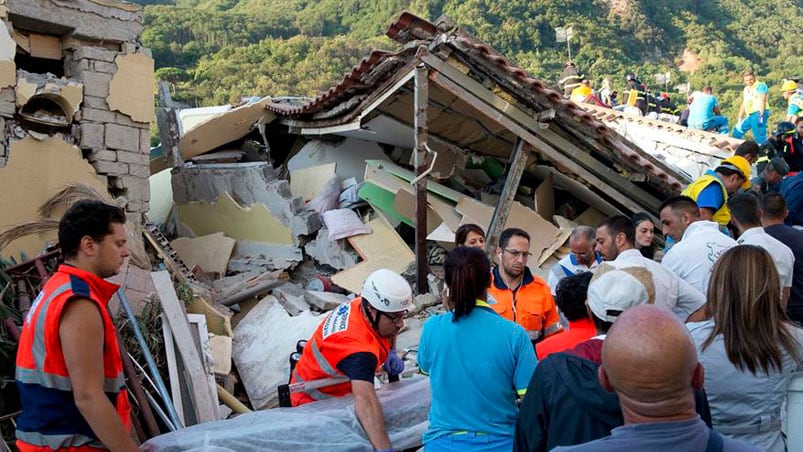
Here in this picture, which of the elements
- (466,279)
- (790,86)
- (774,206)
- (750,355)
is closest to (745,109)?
(790,86)

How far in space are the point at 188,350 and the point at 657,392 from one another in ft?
14.0

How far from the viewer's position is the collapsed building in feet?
19.0

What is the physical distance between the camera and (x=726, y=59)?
38.9 metres

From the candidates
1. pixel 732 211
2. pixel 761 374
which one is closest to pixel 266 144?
pixel 732 211

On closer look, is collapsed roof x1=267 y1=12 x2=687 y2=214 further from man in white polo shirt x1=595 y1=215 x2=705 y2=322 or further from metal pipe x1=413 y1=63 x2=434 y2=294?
man in white polo shirt x1=595 y1=215 x2=705 y2=322

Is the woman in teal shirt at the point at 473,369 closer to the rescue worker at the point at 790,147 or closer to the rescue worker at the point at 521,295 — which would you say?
the rescue worker at the point at 521,295

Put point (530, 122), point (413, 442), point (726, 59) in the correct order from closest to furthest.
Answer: point (413, 442) < point (530, 122) < point (726, 59)

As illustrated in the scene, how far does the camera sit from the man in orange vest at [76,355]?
241cm

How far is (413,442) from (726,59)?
41743 mm

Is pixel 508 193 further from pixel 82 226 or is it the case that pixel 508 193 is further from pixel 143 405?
pixel 82 226

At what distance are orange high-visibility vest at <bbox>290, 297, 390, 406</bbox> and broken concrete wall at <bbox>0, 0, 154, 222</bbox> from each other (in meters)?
3.79

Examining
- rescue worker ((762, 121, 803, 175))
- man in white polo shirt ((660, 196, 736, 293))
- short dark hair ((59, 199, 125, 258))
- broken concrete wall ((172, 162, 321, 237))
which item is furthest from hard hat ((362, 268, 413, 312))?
rescue worker ((762, 121, 803, 175))

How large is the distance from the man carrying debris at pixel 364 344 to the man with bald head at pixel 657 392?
1733 mm

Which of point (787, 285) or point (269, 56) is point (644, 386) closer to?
point (787, 285)
